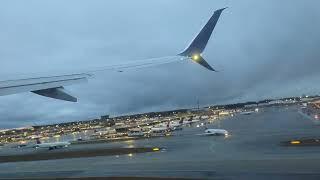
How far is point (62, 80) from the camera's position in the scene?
12.7 metres

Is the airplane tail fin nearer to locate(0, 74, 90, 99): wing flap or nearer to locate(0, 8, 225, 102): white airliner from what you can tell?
locate(0, 8, 225, 102): white airliner

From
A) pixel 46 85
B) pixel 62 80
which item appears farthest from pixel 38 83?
pixel 62 80

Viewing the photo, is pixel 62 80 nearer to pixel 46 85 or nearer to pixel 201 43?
pixel 46 85

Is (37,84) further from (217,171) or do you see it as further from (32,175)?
(32,175)

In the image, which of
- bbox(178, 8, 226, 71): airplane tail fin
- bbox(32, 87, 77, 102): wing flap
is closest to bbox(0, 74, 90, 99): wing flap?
bbox(32, 87, 77, 102): wing flap

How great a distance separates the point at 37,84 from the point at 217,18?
6396 mm

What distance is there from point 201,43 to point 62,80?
5.07m

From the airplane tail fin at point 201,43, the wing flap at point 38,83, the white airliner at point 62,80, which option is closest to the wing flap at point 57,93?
the white airliner at point 62,80

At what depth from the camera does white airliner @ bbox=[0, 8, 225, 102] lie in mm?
11344

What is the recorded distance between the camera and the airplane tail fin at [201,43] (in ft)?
50.6

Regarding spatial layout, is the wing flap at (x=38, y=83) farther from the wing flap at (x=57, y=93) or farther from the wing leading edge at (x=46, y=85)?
the wing flap at (x=57, y=93)

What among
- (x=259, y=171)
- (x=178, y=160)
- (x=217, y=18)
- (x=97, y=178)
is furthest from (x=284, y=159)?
(x=217, y=18)

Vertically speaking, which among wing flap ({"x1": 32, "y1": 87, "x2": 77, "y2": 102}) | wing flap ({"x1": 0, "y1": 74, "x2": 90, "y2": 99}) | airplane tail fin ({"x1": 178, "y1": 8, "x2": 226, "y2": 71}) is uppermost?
airplane tail fin ({"x1": 178, "y1": 8, "x2": 226, "y2": 71})

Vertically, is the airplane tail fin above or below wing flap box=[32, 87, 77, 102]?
above
